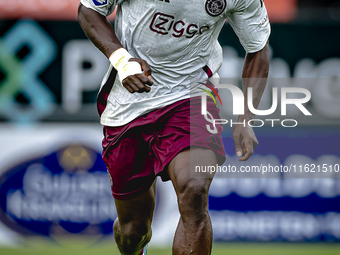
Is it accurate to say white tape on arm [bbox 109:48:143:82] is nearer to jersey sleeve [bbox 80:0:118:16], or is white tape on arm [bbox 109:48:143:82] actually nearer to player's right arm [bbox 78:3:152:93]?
player's right arm [bbox 78:3:152:93]

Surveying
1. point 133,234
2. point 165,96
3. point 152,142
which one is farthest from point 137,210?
point 165,96

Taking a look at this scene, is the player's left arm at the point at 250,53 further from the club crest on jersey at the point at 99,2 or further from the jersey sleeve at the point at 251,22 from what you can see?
the club crest on jersey at the point at 99,2

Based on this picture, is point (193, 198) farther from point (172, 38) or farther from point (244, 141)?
point (172, 38)

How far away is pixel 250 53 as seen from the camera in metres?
3.21

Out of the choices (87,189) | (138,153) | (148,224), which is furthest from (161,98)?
(87,189)

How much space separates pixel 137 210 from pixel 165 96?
0.79 meters

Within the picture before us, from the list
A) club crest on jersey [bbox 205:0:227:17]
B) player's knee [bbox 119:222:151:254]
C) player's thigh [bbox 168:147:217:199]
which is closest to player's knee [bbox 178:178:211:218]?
player's thigh [bbox 168:147:217:199]

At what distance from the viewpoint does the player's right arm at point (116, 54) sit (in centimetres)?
250

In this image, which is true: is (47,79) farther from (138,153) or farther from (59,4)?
(138,153)

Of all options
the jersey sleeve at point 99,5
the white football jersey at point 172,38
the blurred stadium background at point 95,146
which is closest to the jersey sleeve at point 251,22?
the white football jersey at point 172,38

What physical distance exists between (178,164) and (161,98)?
0.48 m

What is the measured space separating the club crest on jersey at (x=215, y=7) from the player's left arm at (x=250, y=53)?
91 millimetres

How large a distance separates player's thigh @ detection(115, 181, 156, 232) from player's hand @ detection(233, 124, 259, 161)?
0.67m

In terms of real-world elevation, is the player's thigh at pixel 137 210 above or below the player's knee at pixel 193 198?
below
